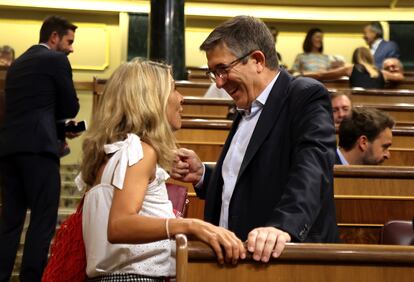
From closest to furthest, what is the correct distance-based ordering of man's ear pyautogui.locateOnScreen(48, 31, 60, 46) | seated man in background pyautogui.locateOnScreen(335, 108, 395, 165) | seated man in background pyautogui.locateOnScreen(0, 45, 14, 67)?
seated man in background pyautogui.locateOnScreen(335, 108, 395, 165)
man's ear pyautogui.locateOnScreen(48, 31, 60, 46)
seated man in background pyautogui.locateOnScreen(0, 45, 14, 67)

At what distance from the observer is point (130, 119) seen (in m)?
1.96

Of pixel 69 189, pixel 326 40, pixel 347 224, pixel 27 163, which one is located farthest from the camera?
pixel 326 40

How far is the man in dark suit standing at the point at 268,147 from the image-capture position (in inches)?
78.0

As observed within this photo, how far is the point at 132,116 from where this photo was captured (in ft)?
6.42

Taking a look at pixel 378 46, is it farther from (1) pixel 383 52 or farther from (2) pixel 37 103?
(2) pixel 37 103

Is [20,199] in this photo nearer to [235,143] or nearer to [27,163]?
[27,163]

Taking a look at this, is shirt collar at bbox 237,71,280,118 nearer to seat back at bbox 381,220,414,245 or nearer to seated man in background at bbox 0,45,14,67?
seat back at bbox 381,220,414,245

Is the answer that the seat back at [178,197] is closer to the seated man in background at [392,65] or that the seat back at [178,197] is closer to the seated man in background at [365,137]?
the seated man in background at [365,137]

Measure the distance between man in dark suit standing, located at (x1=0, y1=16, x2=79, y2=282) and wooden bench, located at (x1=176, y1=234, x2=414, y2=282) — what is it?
7.07ft

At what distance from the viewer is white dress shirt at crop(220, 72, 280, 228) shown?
7.23 feet

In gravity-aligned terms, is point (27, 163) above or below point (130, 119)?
below

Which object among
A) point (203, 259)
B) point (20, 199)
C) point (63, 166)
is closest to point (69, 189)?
point (63, 166)

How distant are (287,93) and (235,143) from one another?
216 millimetres

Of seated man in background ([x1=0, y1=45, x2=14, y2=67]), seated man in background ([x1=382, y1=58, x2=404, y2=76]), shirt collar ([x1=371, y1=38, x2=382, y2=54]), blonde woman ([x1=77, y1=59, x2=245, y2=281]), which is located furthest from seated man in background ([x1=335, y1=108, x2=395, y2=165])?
shirt collar ([x1=371, y1=38, x2=382, y2=54])
